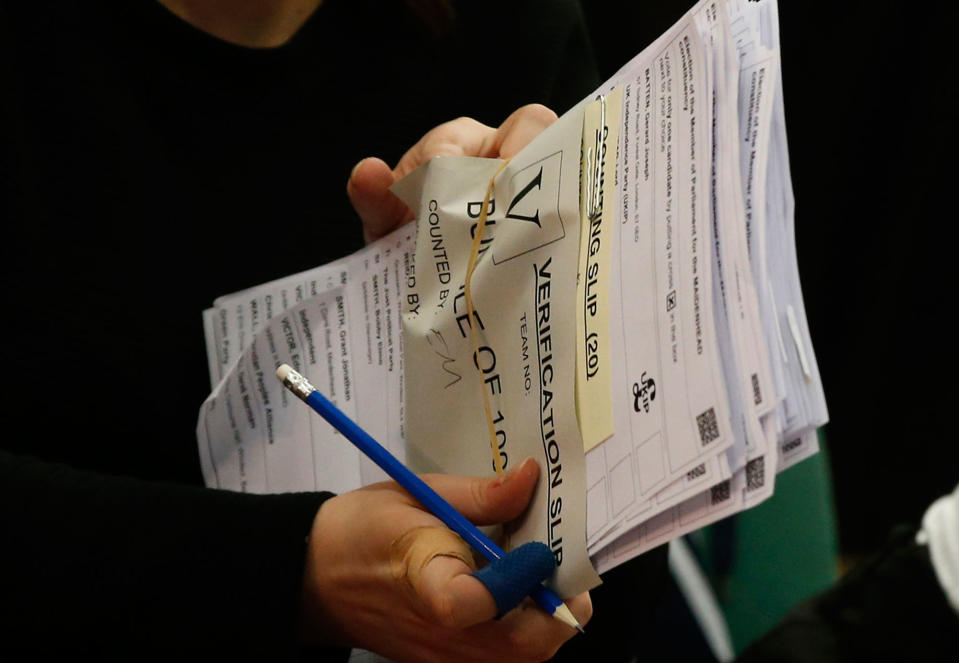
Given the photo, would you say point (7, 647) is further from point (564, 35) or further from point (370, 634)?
point (564, 35)

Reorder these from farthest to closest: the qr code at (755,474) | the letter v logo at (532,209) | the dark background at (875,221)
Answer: the dark background at (875,221)
the letter v logo at (532,209)
the qr code at (755,474)

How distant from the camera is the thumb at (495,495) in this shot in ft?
1.29

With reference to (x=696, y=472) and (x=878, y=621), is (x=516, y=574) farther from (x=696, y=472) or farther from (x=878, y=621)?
(x=878, y=621)

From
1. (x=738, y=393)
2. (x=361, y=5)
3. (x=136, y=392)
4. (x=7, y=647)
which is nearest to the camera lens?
(x=738, y=393)

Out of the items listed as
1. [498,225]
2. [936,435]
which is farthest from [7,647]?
[936,435]

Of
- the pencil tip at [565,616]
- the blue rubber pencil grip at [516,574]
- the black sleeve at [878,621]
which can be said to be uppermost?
the blue rubber pencil grip at [516,574]

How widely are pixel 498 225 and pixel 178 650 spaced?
0.26 metres

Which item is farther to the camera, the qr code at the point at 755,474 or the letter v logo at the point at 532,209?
the letter v logo at the point at 532,209

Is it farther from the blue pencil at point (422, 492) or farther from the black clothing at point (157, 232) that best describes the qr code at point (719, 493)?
the black clothing at point (157, 232)

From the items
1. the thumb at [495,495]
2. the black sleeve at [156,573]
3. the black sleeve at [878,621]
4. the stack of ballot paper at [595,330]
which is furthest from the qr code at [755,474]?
the black sleeve at [878,621]

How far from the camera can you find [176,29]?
61 cm

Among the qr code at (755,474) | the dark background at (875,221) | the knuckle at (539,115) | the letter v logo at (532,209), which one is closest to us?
the qr code at (755,474)

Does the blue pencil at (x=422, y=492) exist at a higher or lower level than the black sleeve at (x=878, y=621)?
higher

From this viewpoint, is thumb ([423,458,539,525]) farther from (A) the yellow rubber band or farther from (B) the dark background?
(B) the dark background
